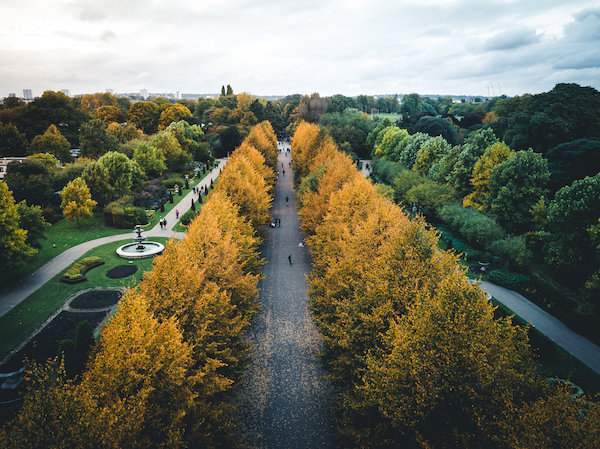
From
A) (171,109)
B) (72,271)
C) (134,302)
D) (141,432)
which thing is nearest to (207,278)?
(134,302)

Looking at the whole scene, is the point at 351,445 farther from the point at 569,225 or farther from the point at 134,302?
the point at 569,225

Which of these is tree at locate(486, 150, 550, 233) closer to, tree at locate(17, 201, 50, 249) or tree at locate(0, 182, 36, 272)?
tree at locate(0, 182, 36, 272)

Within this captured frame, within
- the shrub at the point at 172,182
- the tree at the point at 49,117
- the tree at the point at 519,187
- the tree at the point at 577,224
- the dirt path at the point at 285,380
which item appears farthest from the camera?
the tree at the point at 49,117

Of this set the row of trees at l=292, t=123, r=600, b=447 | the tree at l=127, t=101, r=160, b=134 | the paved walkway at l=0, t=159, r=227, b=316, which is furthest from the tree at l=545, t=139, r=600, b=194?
the tree at l=127, t=101, r=160, b=134

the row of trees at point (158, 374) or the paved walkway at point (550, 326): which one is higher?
the row of trees at point (158, 374)

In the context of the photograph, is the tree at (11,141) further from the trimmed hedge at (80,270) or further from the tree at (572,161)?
the tree at (572,161)

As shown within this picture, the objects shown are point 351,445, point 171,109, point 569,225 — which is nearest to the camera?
point 351,445

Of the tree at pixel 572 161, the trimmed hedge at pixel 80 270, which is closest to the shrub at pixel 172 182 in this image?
the trimmed hedge at pixel 80 270
